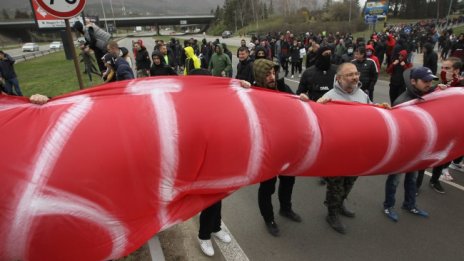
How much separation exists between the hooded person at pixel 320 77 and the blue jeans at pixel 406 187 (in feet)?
5.64

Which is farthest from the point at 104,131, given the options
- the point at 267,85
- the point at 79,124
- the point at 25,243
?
the point at 267,85

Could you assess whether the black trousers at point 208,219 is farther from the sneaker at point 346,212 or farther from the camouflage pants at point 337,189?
the sneaker at point 346,212

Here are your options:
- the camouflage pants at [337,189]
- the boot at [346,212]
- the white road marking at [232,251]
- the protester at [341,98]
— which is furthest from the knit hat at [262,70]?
the boot at [346,212]

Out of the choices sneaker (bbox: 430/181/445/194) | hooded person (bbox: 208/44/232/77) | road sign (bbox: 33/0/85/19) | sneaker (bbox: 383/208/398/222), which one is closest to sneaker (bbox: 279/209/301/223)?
sneaker (bbox: 383/208/398/222)

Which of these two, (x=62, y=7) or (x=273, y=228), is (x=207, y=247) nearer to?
(x=273, y=228)

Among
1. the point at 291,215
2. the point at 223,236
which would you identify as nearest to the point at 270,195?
the point at 291,215

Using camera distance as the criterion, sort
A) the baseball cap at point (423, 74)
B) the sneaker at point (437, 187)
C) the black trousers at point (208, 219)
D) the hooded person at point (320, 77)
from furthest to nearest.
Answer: the hooded person at point (320, 77), the sneaker at point (437, 187), the baseball cap at point (423, 74), the black trousers at point (208, 219)

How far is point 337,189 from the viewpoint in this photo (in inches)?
138

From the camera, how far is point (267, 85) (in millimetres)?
3344

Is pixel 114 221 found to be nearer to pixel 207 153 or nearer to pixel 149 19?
pixel 207 153

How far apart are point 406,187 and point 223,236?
2.16 meters

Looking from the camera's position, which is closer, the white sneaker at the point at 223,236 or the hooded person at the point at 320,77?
the white sneaker at the point at 223,236

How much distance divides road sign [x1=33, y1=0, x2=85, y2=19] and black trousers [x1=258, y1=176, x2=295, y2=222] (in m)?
3.08

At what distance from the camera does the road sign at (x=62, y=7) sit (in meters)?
3.86
